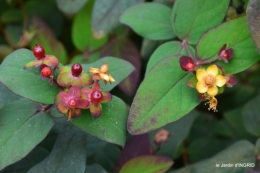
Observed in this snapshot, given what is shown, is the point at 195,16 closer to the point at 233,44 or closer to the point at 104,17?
the point at 233,44

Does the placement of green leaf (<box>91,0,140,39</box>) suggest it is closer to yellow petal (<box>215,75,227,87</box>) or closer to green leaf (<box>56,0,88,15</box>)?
green leaf (<box>56,0,88,15</box>)

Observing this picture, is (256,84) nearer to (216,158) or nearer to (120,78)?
(216,158)

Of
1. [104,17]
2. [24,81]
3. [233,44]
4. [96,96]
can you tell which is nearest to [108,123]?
[96,96]

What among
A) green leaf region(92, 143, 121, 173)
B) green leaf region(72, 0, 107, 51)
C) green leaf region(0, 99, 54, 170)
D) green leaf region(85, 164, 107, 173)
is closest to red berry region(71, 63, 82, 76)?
green leaf region(0, 99, 54, 170)

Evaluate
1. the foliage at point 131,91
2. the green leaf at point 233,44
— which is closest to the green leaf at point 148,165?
the foliage at point 131,91

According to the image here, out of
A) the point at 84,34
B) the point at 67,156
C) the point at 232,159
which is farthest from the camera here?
the point at 84,34

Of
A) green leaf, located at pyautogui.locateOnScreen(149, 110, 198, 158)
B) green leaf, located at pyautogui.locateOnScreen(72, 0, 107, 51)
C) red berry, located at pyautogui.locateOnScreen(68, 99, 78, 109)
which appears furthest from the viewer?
green leaf, located at pyautogui.locateOnScreen(72, 0, 107, 51)

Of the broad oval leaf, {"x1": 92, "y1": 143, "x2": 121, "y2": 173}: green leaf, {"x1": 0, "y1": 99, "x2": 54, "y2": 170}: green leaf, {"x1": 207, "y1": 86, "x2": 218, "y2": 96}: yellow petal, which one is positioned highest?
{"x1": 207, "y1": 86, "x2": 218, "y2": 96}: yellow petal
